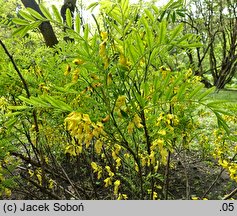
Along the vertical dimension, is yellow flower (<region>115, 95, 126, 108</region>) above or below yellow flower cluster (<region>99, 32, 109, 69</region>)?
below

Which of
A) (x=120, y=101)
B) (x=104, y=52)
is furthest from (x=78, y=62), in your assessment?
(x=120, y=101)

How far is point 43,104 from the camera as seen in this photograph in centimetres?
109

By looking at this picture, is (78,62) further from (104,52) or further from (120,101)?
(120,101)

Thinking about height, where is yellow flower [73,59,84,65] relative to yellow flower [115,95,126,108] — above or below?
above

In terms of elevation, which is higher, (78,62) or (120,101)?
(78,62)

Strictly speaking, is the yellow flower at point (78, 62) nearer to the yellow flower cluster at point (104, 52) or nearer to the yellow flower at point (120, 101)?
the yellow flower cluster at point (104, 52)

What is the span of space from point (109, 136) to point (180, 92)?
332 millimetres

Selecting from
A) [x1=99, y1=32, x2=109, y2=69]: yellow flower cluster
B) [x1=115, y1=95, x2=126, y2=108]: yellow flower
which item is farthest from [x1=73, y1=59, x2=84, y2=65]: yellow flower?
[x1=115, y1=95, x2=126, y2=108]: yellow flower

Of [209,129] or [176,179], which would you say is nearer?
[176,179]

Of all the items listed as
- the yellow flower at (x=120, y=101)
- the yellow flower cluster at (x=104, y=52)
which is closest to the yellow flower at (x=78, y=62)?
the yellow flower cluster at (x=104, y=52)

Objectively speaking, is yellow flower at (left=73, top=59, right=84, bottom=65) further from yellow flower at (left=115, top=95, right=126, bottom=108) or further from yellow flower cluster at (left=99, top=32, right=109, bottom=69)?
yellow flower at (left=115, top=95, right=126, bottom=108)
